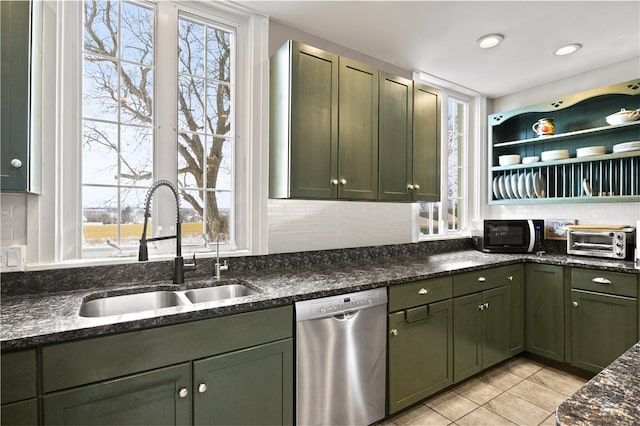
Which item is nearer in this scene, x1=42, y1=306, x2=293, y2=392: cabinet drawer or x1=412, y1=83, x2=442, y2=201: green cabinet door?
x1=42, y1=306, x2=293, y2=392: cabinet drawer

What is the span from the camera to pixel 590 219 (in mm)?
3215

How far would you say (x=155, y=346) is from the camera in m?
1.35

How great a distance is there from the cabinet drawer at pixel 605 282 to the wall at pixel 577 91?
80cm

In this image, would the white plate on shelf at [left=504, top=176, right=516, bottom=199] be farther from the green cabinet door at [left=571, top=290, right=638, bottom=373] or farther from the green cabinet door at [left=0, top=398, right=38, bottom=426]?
the green cabinet door at [left=0, top=398, right=38, bottom=426]

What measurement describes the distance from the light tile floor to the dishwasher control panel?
2.71 feet

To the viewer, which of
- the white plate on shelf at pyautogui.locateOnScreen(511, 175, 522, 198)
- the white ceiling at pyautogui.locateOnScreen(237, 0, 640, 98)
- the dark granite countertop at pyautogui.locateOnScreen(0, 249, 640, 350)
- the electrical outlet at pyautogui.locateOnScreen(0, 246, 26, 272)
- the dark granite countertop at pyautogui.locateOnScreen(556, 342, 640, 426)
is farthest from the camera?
the white plate on shelf at pyautogui.locateOnScreen(511, 175, 522, 198)

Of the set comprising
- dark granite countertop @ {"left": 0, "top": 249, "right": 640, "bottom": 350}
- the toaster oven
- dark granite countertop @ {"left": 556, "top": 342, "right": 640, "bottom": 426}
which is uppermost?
the toaster oven

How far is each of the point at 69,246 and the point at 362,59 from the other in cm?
255

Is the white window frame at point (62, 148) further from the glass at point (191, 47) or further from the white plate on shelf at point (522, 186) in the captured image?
the white plate on shelf at point (522, 186)

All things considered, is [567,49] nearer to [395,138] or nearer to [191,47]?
[395,138]

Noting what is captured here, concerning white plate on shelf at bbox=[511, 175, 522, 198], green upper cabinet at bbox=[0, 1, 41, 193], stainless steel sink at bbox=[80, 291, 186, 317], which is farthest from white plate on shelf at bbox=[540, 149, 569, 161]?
green upper cabinet at bbox=[0, 1, 41, 193]

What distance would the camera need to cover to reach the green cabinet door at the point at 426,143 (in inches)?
107

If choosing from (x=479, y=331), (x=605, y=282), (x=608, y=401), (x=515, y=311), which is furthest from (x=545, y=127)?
(x=608, y=401)

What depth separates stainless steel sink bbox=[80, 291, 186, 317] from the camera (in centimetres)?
168
